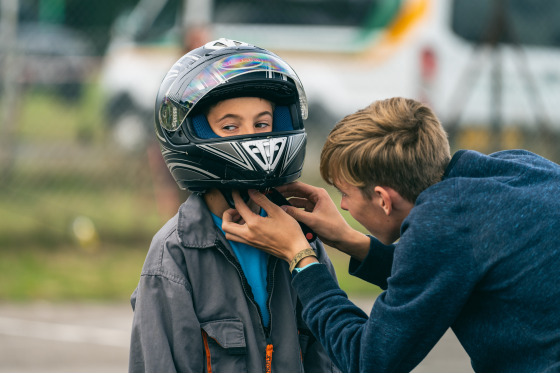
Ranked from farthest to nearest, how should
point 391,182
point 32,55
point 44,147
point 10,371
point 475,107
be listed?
point 475,107 < point 32,55 < point 44,147 < point 10,371 < point 391,182

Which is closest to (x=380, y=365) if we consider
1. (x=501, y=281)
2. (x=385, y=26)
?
(x=501, y=281)

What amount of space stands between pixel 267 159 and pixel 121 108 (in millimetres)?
9884

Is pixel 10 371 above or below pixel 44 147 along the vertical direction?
below

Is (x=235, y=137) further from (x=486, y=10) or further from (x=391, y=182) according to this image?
(x=486, y=10)

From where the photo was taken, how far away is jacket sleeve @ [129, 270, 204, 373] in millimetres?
2639

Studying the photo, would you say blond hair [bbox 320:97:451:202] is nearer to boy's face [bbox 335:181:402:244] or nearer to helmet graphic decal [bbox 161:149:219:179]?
boy's face [bbox 335:181:402:244]

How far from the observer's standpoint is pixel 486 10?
13.8m

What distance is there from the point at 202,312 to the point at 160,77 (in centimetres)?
1025

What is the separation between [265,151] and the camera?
279 cm

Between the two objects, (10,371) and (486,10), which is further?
(486,10)

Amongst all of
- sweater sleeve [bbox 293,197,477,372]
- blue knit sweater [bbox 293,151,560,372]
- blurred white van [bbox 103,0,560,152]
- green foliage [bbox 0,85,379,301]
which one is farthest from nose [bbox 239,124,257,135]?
blurred white van [bbox 103,0,560,152]

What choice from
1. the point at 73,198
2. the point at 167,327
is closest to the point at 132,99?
the point at 73,198

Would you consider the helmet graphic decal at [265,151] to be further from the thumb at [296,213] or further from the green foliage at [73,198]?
the green foliage at [73,198]

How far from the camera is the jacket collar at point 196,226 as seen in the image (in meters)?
2.79
